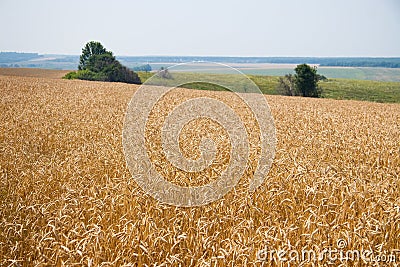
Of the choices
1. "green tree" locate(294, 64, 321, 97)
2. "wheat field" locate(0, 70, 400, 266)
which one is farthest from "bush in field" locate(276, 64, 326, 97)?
"wheat field" locate(0, 70, 400, 266)

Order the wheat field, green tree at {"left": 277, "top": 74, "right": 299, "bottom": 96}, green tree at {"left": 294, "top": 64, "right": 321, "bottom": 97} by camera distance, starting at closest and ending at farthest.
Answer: the wheat field, green tree at {"left": 294, "top": 64, "right": 321, "bottom": 97}, green tree at {"left": 277, "top": 74, "right": 299, "bottom": 96}

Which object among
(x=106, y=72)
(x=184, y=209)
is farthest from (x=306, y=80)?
(x=184, y=209)

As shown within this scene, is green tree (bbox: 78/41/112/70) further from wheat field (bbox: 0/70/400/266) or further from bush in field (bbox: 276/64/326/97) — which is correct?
wheat field (bbox: 0/70/400/266)

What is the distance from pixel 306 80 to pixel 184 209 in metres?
50.2

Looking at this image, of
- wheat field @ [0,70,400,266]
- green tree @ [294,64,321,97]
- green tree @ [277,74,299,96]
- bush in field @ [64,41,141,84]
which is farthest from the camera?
bush in field @ [64,41,141,84]

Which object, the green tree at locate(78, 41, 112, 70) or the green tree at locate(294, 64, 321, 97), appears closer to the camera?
the green tree at locate(294, 64, 321, 97)

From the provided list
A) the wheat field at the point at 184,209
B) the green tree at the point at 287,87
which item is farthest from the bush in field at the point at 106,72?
the wheat field at the point at 184,209

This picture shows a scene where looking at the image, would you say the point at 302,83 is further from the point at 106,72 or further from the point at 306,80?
the point at 106,72

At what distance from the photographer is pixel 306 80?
51906 mm

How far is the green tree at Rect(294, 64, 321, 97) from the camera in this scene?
2019 inches

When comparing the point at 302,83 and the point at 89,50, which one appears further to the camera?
the point at 89,50

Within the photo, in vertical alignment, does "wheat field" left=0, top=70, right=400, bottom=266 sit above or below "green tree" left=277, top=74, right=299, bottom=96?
above

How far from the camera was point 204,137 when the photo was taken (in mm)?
8875

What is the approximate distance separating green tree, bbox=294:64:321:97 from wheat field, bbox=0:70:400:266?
140 feet
